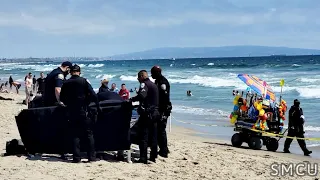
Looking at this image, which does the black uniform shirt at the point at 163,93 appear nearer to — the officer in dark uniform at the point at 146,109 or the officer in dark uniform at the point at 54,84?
the officer in dark uniform at the point at 146,109

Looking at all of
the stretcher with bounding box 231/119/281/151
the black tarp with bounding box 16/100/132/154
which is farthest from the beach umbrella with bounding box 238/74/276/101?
the black tarp with bounding box 16/100/132/154

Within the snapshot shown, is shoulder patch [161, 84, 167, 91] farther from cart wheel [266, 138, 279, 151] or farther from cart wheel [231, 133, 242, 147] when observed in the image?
cart wheel [266, 138, 279, 151]

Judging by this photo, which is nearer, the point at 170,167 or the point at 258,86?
the point at 170,167

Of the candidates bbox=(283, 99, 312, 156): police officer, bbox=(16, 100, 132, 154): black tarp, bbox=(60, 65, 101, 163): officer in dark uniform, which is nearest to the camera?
bbox=(60, 65, 101, 163): officer in dark uniform

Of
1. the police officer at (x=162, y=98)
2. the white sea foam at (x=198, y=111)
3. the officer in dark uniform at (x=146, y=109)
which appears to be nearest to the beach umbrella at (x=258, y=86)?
the police officer at (x=162, y=98)

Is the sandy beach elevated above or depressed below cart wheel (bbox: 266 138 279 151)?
above

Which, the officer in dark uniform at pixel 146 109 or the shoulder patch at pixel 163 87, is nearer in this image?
the officer in dark uniform at pixel 146 109

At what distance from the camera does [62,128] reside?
7.73 meters

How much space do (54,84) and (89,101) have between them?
0.76 m

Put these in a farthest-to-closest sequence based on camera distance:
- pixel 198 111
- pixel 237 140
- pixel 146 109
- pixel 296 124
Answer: pixel 198 111 < pixel 237 140 < pixel 296 124 < pixel 146 109

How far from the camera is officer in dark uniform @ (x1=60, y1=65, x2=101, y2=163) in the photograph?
753cm

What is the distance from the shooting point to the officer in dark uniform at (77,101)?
24.7 feet

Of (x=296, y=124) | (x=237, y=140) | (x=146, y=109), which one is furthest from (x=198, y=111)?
(x=146, y=109)

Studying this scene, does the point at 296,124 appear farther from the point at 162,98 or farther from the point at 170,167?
the point at 170,167
